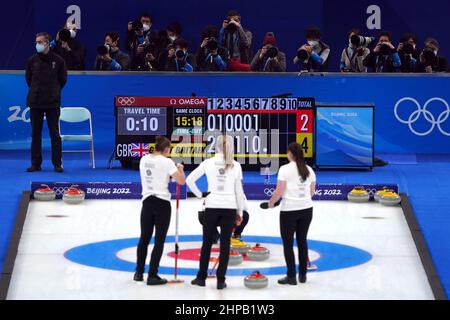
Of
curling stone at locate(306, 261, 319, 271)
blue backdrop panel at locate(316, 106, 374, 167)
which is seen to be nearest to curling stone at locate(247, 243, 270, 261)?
curling stone at locate(306, 261, 319, 271)

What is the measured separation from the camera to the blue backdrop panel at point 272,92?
23.5 meters

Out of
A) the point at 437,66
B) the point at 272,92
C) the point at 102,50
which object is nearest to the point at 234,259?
the point at 272,92

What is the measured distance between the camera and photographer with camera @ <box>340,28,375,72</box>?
24.1 metres

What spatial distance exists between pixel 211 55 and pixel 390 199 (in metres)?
5.69

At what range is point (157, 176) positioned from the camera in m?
15.1

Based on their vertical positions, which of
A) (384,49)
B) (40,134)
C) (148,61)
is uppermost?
(384,49)

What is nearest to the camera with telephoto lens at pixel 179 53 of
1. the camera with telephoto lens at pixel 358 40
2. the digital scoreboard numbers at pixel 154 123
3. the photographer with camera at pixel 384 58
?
the digital scoreboard numbers at pixel 154 123

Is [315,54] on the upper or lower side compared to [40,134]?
upper

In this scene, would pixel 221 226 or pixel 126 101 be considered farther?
pixel 126 101

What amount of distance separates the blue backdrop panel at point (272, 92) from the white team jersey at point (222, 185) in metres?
8.53

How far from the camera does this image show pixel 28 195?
19531 millimetres

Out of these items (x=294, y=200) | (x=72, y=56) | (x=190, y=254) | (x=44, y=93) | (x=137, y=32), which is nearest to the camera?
(x=294, y=200)

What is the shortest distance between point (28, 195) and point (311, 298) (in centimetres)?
630

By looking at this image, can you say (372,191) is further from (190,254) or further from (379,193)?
(190,254)
